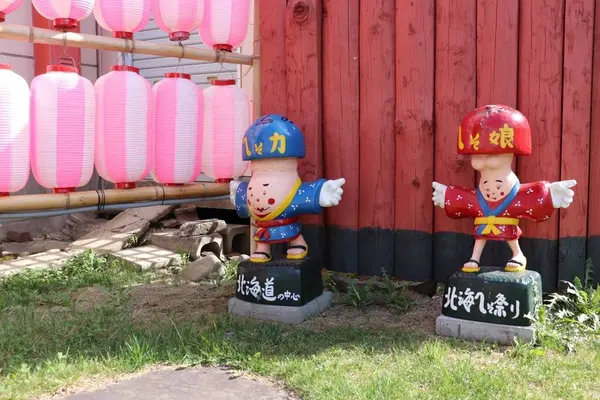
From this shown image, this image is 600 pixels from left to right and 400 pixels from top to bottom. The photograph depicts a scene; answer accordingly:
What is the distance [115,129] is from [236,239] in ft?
8.17

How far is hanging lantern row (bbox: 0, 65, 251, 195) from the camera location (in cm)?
378

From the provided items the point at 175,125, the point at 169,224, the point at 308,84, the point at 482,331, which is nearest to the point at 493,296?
the point at 482,331

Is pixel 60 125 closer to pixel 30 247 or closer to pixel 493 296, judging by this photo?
pixel 493 296

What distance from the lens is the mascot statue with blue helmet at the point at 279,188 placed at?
3939 mm

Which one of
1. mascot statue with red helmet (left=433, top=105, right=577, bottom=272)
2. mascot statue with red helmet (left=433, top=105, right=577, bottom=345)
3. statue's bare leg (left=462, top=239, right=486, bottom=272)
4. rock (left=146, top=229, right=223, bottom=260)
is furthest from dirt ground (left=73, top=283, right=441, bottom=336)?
rock (left=146, top=229, right=223, bottom=260)

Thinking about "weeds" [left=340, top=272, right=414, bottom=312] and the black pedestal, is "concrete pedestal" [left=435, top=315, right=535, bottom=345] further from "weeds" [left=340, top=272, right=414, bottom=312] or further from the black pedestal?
the black pedestal

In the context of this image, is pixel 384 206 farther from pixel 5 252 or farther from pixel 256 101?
pixel 5 252

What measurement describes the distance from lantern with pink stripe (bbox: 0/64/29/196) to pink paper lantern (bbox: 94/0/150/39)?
0.80m

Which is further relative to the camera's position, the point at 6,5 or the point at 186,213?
the point at 186,213

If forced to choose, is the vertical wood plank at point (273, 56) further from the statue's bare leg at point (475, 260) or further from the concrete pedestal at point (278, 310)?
the statue's bare leg at point (475, 260)

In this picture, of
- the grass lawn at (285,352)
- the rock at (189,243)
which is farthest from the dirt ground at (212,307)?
the rock at (189,243)

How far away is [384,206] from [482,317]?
1.20m

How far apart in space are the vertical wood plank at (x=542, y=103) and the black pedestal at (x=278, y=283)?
139cm

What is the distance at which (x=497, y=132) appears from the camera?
3443mm
